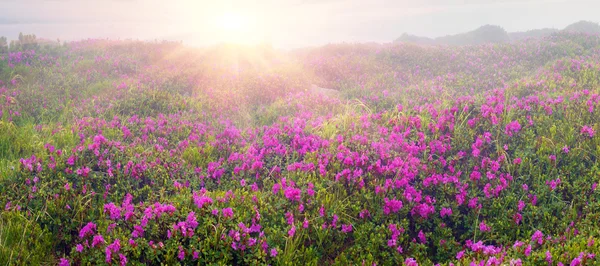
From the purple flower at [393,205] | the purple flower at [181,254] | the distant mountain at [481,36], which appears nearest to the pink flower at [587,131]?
the purple flower at [393,205]

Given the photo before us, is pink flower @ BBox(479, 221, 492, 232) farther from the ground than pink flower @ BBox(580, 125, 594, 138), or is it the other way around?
pink flower @ BBox(580, 125, 594, 138)

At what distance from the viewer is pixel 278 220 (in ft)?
16.5

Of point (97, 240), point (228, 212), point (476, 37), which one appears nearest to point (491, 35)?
point (476, 37)

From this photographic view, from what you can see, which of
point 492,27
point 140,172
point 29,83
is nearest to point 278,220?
point 140,172

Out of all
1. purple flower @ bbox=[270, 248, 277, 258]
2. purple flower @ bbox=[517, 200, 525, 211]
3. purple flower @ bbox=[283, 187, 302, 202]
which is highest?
purple flower @ bbox=[283, 187, 302, 202]

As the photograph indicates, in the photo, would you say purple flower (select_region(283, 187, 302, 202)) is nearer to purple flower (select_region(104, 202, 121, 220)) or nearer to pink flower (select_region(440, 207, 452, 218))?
pink flower (select_region(440, 207, 452, 218))

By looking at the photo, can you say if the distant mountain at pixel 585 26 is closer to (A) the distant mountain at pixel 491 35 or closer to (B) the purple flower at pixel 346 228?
(A) the distant mountain at pixel 491 35

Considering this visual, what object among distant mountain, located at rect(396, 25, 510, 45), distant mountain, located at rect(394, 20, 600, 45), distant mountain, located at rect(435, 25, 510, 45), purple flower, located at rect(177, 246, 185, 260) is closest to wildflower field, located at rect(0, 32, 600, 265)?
purple flower, located at rect(177, 246, 185, 260)

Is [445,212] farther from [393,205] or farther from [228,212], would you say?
[228,212]

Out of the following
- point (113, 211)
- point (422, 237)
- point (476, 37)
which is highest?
point (476, 37)

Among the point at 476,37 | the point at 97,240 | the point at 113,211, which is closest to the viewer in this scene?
the point at 97,240

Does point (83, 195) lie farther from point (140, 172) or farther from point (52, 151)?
point (52, 151)

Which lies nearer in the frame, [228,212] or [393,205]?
[228,212]

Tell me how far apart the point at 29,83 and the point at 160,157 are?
29.4 ft
